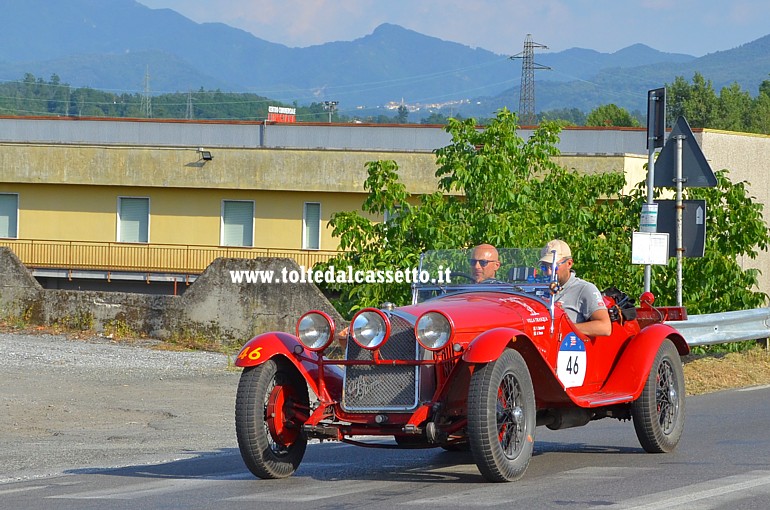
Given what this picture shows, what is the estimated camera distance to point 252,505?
769 cm

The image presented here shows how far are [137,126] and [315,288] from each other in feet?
120

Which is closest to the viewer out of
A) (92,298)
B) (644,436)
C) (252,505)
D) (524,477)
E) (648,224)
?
(252,505)

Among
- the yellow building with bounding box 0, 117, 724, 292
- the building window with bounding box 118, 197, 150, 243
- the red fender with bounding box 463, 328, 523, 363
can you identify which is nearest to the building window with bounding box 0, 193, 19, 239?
the yellow building with bounding box 0, 117, 724, 292

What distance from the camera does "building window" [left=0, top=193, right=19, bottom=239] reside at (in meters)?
35.8

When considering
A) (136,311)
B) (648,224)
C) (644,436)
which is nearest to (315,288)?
(136,311)

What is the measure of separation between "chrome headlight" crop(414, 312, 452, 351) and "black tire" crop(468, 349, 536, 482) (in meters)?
0.32

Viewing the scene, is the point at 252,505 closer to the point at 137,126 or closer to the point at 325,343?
the point at 325,343

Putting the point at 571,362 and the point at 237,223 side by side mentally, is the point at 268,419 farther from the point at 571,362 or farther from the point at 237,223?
the point at 237,223

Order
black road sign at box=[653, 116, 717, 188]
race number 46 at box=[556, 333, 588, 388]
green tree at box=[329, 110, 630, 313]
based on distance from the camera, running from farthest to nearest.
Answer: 1. green tree at box=[329, 110, 630, 313]
2. black road sign at box=[653, 116, 717, 188]
3. race number 46 at box=[556, 333, 588, 388]

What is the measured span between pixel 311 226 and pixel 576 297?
954 inches

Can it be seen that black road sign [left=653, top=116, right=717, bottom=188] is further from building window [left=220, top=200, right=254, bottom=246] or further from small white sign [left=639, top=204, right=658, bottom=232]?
building window [left=220, top=200, right=254, bottom=246]

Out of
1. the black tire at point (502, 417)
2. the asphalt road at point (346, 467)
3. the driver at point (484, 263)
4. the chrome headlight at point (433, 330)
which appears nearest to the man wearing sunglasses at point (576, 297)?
the driver at point (484, 263)

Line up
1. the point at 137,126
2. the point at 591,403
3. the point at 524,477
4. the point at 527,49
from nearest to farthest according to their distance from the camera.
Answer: the point at 524,477
the point at 591,403
the point at 137,126
the point at 527,49

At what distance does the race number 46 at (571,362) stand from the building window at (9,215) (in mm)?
28660
